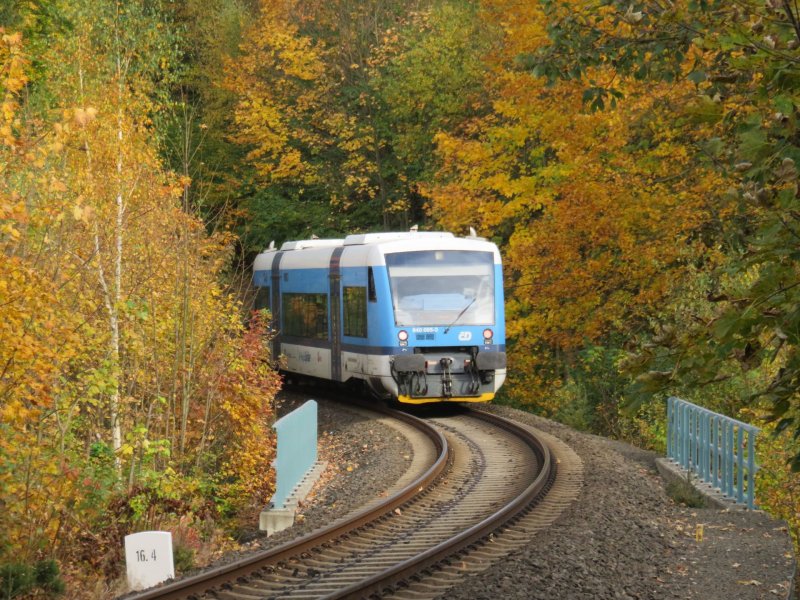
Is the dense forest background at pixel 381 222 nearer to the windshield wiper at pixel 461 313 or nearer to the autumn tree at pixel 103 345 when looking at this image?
the autumn tree at pixel 103 345

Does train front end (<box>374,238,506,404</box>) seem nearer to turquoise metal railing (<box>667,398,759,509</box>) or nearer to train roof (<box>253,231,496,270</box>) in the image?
train roof (<box>253,231,496,270</box>)

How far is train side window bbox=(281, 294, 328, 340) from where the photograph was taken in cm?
2414

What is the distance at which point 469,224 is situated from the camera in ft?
90.8

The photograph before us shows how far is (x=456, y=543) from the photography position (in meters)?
10.8

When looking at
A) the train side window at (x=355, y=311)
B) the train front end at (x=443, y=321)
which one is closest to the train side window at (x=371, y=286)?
the train side window at (x=355, y=311)

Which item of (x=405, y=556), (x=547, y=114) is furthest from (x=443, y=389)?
(x=405, y=556)

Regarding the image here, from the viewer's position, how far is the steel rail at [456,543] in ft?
29.8

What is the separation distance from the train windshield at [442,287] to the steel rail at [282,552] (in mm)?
5303

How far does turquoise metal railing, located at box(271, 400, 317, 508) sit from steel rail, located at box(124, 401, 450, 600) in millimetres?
1407

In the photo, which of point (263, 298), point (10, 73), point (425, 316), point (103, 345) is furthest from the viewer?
point (263, 298)

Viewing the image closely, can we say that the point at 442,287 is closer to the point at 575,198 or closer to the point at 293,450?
the point at 575,198

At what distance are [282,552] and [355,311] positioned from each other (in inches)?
463

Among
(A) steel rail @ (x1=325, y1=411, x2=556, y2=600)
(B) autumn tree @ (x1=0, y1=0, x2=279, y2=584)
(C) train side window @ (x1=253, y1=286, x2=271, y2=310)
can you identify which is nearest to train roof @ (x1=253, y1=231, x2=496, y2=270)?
(B) autumn tree @ (x1=0, y1=0, x2=279, y2=584)

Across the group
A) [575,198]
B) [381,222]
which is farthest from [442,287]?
[381,222]
